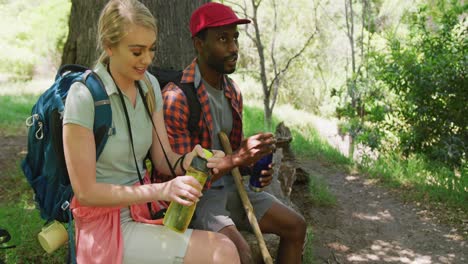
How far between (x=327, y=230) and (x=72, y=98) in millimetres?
3240

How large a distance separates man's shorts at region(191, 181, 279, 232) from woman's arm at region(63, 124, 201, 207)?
2.03 ft

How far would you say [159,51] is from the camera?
3.94 metres

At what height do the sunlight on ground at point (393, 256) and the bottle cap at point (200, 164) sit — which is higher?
the bottle cap at point (200, 164)

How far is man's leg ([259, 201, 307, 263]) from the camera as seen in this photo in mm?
2898

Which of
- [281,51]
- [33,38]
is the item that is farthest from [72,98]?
[33,38]

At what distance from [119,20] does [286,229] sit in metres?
1.52

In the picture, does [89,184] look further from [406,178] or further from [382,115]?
[382,115]

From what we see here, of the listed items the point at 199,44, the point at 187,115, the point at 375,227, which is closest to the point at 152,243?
the point at 187,115

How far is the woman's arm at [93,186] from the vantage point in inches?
81.1

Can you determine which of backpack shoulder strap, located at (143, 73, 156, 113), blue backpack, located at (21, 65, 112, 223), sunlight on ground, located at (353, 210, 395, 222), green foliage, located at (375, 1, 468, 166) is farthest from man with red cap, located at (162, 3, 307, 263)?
green foliage, located at (375, 1, 468, 166)

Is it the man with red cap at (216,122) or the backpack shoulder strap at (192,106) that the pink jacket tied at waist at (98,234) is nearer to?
the man with red cap at (216,122)

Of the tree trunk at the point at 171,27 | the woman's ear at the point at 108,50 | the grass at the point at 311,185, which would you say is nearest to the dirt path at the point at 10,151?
the grass at the point at 311,185

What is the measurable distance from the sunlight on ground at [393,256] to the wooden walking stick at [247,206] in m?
1.68

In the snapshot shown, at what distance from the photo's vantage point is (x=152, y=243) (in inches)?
86.7
